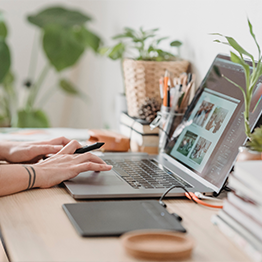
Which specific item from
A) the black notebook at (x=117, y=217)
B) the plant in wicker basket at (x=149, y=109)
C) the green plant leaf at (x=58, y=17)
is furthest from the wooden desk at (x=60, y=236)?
the green plant leaf at (x=58, y=17)

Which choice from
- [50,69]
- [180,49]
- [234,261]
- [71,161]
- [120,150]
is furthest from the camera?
[50,69]

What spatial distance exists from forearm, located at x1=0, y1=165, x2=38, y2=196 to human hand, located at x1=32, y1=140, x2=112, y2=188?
0.02 metres

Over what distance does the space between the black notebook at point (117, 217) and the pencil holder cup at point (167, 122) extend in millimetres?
436

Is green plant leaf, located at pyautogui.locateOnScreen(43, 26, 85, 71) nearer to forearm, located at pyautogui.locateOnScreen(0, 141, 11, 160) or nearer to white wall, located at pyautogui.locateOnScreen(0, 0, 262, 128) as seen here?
white wall, located at pyautogui.locateOnScreen(0, 0, 262, 128)

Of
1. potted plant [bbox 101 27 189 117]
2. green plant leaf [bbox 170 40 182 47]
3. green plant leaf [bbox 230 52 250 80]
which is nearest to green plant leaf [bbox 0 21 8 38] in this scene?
potted plant [bbox 101 27 189 117]

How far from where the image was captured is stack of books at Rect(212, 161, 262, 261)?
0.54 m

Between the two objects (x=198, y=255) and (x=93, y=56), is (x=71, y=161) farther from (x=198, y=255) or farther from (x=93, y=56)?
(x=93, y=56)

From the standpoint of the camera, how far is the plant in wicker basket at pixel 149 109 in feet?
4.13

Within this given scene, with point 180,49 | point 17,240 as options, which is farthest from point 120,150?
point 17,240

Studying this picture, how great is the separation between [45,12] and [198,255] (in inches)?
85.3

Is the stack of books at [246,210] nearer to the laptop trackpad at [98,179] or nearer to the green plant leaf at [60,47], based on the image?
the laptop trackpad at [98,179]

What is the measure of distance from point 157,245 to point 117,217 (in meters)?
0.13

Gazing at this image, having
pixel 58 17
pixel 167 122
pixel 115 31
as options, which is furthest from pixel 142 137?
pixel 58 17

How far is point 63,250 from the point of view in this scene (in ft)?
1.82
